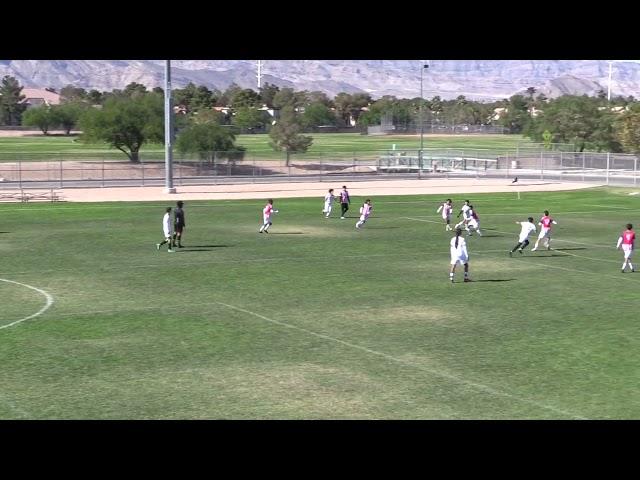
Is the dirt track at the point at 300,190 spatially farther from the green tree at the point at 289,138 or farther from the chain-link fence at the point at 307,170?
the green tree at the point at 289,138

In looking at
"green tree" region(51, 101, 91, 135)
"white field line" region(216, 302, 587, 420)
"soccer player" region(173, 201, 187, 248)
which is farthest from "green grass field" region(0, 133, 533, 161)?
"white field line" region(216, 302, 587, 420)

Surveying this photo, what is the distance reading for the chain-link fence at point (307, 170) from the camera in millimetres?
87763

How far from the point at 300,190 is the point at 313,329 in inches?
2079

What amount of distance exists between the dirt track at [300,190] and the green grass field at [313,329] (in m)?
22.9

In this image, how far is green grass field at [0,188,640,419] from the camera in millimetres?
16342

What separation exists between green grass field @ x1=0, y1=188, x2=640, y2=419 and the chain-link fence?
45.1 metres

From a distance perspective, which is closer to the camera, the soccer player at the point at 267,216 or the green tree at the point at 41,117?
the soccer player at the point at 267,216

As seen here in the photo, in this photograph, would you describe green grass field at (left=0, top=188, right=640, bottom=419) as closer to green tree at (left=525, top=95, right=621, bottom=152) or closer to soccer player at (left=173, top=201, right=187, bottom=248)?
soccer player at (left=173, top=201, right=187, bottom=248)

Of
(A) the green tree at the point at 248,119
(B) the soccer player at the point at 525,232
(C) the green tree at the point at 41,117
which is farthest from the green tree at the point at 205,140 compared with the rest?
(A) the green tree at the point at 248,119

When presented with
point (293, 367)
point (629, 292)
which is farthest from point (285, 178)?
point (293, 367)
